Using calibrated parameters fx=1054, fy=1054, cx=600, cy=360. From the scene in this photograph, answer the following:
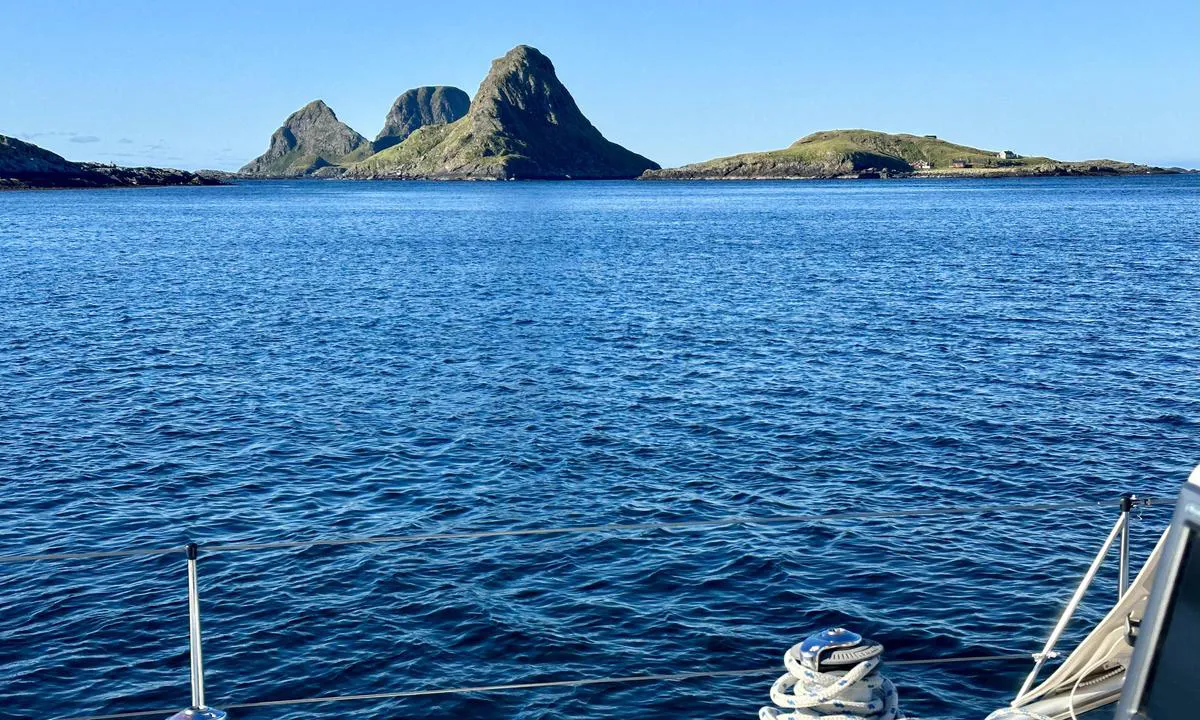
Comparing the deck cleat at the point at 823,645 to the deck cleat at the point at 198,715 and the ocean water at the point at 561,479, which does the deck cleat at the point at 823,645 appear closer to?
the ocean water at the point at 561,479

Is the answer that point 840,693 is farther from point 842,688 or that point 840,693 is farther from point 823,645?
point 823,645

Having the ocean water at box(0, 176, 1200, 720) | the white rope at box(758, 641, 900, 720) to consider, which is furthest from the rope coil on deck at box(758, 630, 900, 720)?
the ocean water at box(0, 176, 1200, 720)

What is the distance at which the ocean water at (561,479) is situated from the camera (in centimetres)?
1836

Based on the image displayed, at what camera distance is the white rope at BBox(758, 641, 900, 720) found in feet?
25.5

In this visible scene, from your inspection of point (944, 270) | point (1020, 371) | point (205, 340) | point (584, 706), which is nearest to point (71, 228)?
point (205, 340)

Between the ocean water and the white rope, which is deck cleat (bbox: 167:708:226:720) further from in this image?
the ocean water

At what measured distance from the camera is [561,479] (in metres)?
29.0

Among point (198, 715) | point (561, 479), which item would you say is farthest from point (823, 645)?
point (561, 479)

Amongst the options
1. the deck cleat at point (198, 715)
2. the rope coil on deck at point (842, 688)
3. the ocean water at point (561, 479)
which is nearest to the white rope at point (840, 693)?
the rope coil on deck at point (842, 688)

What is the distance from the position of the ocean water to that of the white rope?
12.9 ft

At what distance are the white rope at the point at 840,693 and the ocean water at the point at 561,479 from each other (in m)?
3.95

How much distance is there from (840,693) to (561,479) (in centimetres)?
2148

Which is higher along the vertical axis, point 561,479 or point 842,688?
point 842,688

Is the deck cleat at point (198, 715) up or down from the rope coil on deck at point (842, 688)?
down
